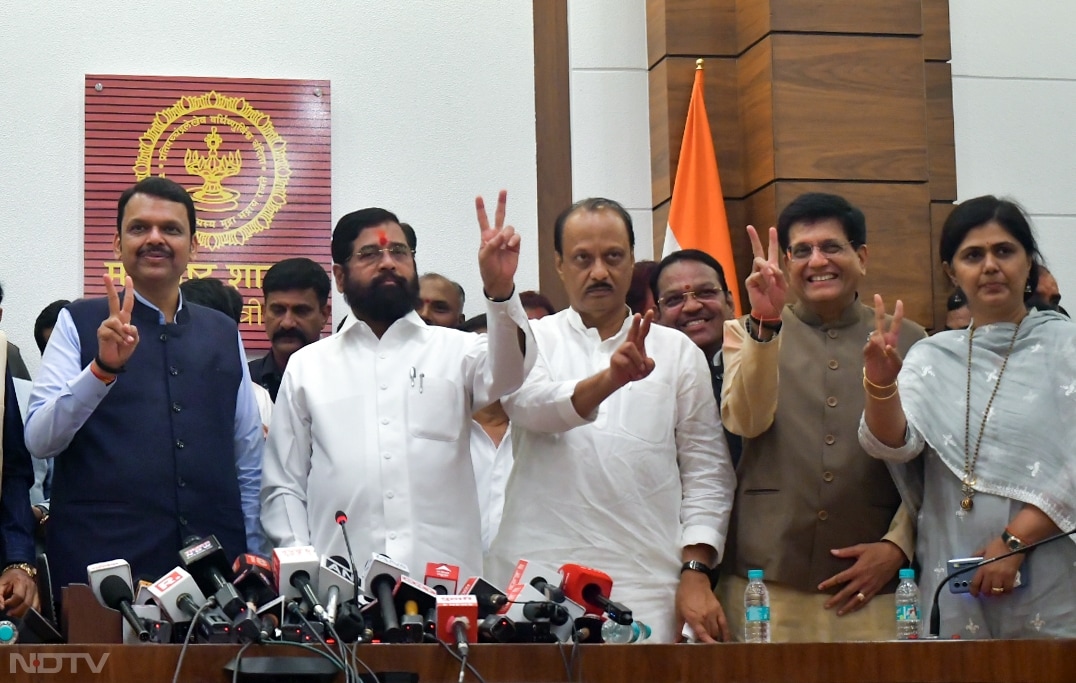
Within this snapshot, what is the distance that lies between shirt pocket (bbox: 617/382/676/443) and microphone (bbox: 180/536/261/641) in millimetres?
1074

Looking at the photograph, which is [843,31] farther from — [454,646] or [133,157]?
[454,646]

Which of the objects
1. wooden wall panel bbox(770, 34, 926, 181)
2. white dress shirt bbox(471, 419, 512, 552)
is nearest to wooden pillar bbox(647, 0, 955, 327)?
wooden wall panel bbox(770, 34, 926, 181)

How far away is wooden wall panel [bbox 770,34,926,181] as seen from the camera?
474 cm

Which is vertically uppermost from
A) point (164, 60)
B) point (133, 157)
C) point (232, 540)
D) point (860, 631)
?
point (164, 60)

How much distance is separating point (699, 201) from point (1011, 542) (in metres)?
2.21

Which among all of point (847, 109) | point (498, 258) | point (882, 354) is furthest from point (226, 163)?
point (882, 354)

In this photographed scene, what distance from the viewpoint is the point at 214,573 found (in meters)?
2.24

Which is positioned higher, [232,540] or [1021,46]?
[1021,46]

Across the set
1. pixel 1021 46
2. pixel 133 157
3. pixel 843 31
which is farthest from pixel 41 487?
pixel 1021 46

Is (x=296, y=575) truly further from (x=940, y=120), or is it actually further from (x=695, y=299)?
(x=940, y=120)

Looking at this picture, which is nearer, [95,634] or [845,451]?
[95,634]

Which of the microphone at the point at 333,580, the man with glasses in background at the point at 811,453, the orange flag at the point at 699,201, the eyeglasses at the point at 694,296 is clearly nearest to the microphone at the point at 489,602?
the microphone at the point at 333,580

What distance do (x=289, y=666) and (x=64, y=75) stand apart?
11.1 ft

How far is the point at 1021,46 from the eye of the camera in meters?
5.32
